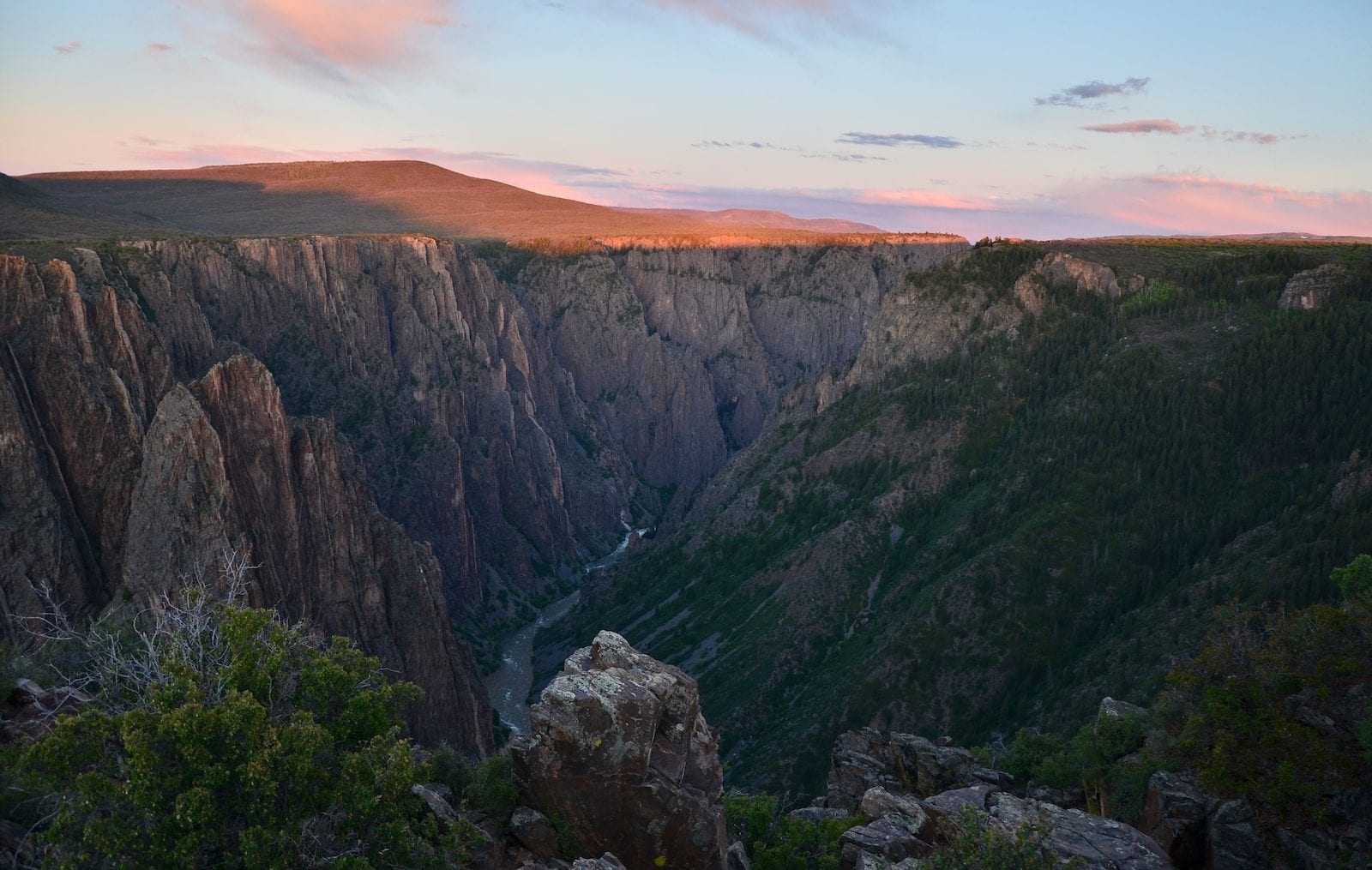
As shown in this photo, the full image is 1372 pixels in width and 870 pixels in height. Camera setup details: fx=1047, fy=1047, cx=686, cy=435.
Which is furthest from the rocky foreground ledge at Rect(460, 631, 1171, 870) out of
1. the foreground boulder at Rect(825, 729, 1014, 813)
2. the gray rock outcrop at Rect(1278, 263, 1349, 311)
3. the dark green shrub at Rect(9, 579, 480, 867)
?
the gray rock outcrop at Rect(1278, 263, 1349, 311)

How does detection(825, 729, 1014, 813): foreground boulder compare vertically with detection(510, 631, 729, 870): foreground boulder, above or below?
below

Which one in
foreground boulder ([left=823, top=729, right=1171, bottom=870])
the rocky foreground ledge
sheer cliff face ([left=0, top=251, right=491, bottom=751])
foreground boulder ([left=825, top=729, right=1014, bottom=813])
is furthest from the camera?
sheer cliff face ([left=0, top=251, right=491, bottom=751])

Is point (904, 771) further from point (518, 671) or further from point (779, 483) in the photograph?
point (779, 483)

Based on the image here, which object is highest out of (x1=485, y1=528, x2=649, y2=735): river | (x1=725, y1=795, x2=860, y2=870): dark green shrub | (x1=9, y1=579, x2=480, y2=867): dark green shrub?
(x1=9, y1=579, x2=480, y2=867): dark green shrub

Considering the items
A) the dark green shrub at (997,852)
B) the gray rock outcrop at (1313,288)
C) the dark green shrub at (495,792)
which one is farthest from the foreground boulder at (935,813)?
the gray rock outcrop at (1313,288)

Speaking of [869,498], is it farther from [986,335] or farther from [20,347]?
[20,347]

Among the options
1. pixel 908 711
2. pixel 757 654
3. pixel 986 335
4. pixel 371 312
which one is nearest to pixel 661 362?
pixel 371 312

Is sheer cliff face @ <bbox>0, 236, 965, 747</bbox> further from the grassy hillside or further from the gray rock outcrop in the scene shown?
the gray rock outcrop

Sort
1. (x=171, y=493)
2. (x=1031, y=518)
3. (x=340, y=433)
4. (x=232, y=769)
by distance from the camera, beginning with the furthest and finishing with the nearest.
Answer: (x=340, y=433), (x=1031, y=518), (x=171, y=493), (x=232, y=769)

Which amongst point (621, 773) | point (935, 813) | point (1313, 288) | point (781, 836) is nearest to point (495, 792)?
point (621, 773)
